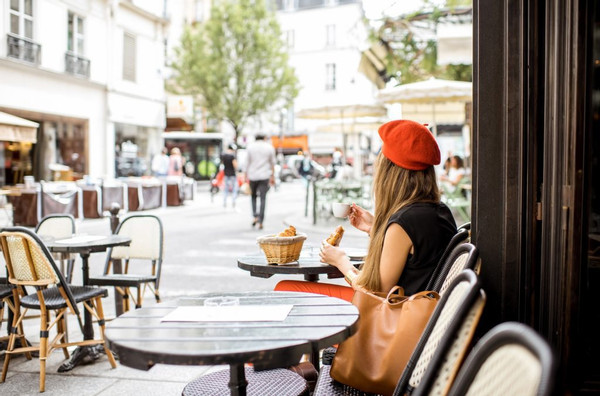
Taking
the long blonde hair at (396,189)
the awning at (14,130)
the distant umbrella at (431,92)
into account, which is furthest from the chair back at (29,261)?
the distant umbrella at (431,92)

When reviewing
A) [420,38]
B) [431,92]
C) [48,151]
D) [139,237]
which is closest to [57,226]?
[139,237]

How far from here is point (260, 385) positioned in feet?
9.21

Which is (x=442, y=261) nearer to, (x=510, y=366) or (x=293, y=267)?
(x=293, y=267)

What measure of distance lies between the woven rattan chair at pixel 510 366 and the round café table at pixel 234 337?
2.16 ft

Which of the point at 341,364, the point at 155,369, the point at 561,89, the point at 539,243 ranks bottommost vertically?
the point at 155,369

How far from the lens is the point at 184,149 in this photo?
3359cm

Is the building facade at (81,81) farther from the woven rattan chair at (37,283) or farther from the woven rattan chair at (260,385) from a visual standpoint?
the woven rattan chair at (260,385)

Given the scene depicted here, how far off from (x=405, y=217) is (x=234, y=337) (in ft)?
3.68

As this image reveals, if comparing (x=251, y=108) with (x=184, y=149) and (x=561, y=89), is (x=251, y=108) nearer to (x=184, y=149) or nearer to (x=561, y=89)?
(x=184, y=149)

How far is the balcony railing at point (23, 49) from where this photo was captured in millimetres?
18922

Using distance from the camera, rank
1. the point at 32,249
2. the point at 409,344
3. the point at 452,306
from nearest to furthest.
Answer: the point at 452,306, the point at 409,344, the point at 32,249

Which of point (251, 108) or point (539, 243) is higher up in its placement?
point (251, 108)

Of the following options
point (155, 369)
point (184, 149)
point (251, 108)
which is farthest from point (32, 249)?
point (251, 108)

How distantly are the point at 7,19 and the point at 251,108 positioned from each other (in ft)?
61.3
